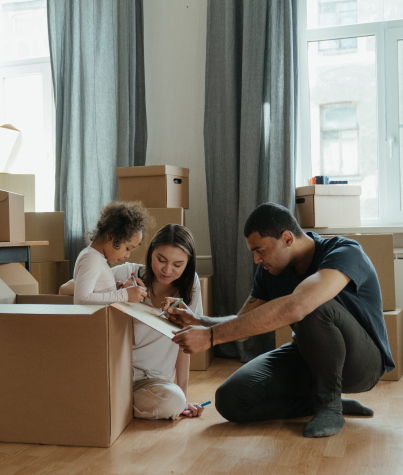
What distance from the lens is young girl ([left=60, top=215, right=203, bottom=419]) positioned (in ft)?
5.52

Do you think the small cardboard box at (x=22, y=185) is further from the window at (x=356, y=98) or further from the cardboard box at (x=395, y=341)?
the cardboard box at (x=395, y=341)

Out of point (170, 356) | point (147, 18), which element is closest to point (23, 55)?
point (147, 18)

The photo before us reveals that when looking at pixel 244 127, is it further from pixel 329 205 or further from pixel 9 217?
pixel 9 217

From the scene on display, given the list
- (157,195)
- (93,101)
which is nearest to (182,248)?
(157,195)

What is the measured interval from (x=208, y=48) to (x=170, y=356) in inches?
75.0

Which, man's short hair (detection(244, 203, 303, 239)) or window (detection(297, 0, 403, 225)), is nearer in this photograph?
man's short hair (detection(244, 203, 303, 239))

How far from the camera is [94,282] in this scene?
5.68ft

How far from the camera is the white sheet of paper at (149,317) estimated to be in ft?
4.51

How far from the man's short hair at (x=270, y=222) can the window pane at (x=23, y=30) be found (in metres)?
2.67

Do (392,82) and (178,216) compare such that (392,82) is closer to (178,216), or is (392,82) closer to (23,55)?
(178,216)

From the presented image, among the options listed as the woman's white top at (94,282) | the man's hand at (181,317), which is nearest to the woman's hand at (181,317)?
the man's hand at (181,317)

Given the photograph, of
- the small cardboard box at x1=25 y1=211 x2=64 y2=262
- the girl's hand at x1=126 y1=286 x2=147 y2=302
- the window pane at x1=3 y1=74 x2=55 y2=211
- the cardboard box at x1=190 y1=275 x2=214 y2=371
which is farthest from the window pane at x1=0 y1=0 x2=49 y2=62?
the girl's hand at x1=126 y1=286 x2=147 y2=302

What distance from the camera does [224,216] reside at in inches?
114

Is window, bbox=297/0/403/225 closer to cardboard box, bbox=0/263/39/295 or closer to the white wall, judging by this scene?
the white wall
